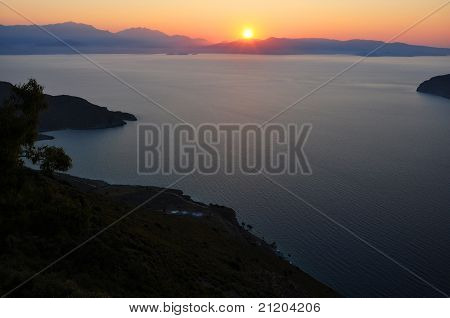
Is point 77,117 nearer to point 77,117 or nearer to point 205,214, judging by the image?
point 77,117

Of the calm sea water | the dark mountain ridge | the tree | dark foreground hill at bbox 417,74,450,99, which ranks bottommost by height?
the calm sea water

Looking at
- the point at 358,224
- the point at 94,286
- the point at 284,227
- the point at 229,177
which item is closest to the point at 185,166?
the point at 229,177

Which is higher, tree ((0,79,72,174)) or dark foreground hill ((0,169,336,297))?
tree ((0,79,72,174))

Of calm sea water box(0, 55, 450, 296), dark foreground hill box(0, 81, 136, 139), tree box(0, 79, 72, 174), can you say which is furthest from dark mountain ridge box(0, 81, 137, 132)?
tree box(0, 79, 72, 174)

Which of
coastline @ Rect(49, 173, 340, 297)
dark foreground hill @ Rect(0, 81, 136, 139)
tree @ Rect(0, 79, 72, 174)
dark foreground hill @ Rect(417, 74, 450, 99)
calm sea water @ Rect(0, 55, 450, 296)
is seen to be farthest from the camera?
dark foreground hill @ Rect(417, 74, 450, 99)

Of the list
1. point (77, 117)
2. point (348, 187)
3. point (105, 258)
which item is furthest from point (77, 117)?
point (105, 258)

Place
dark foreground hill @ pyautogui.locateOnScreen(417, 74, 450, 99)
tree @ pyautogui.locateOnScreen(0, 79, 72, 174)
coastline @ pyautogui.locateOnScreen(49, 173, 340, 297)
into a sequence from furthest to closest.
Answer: dark foreground hill @ pyautogui.locateOnScreen(417, 74, 450, 99)
coastline @ pyautogui.locateOnScreen(49, 173, 340, 297)
tree @ pyautogui.locateOnScreen(0, 79, 72, 174)

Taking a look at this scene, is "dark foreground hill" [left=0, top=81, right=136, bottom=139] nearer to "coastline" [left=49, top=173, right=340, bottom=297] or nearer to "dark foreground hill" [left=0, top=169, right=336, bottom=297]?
"coastline" [left=49, top=173, right=340, bottom=297]

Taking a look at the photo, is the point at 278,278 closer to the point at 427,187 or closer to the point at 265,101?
the point at 427,187
